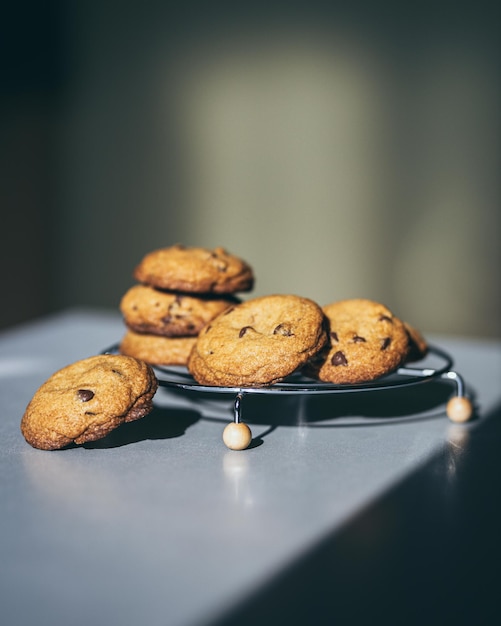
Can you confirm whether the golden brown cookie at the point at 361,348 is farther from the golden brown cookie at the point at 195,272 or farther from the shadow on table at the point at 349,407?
the golden brown cookie at the point at 195,272

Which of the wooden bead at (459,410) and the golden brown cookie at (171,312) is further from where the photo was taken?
the golden brown cookie at (171,312)

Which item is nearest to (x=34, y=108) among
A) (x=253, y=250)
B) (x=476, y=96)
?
(x=253, y=250)

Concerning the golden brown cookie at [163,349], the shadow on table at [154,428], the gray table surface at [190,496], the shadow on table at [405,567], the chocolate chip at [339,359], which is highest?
the chocolate chip at [339,359]

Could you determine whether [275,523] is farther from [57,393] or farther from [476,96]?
[476,96]

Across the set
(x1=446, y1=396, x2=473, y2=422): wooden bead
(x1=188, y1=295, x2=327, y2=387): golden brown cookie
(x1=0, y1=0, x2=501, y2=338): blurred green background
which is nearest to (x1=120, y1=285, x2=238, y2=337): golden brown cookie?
(x1=188, y1=295, x2=327, y2=387): golden brown cookie

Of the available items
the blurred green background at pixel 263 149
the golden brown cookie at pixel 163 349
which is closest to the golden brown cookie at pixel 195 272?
the golden brown cookie at pixel 163 349

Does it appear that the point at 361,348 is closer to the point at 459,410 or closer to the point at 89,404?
the point at 459,410
